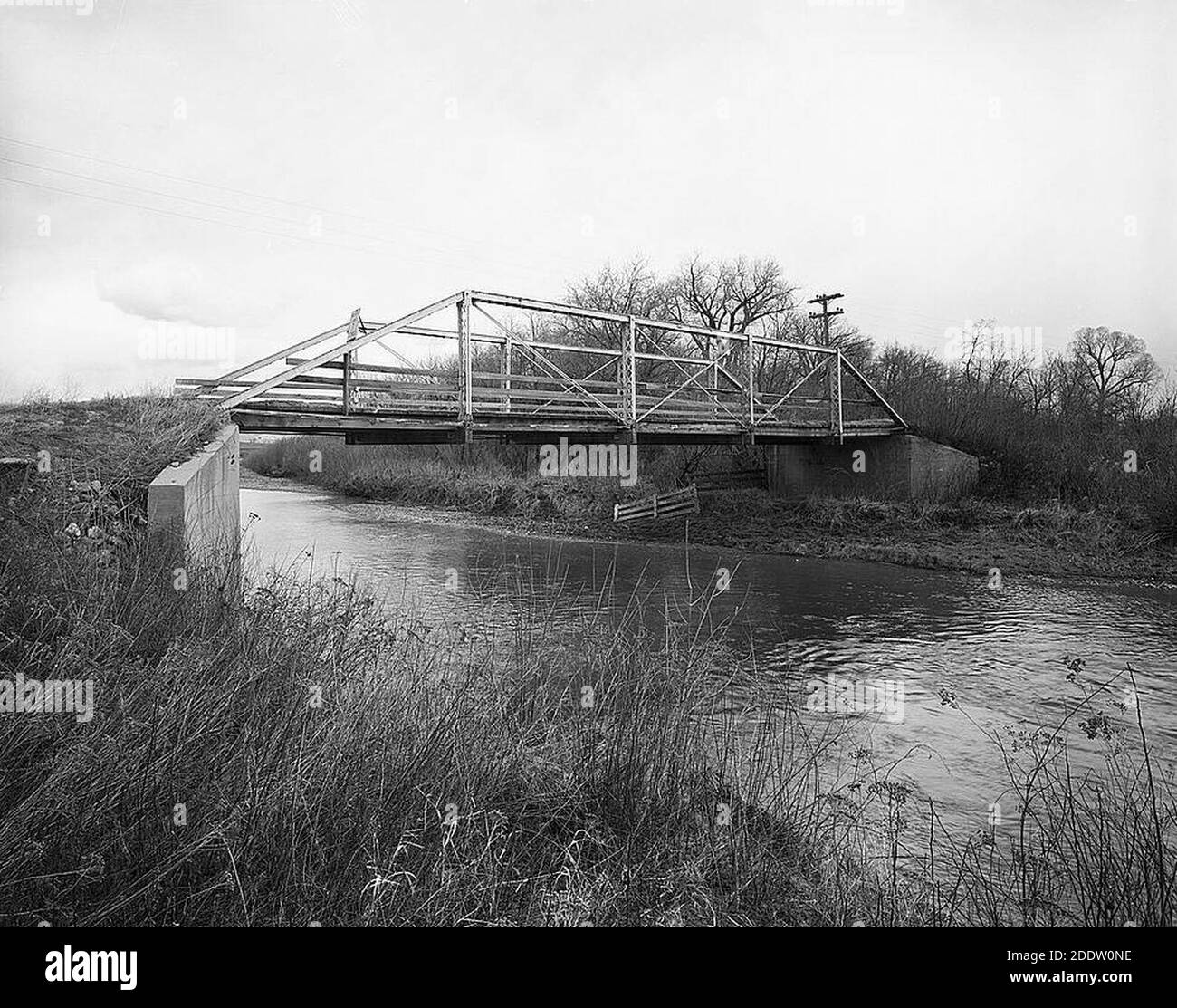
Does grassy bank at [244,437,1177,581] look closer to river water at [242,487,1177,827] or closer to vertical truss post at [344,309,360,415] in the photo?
river water at [242,487,1177,827]

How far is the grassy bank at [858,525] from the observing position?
18172 millimetres

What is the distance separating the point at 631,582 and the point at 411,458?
99.7 feet

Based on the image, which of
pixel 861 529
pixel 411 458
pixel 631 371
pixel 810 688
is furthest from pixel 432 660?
pixel 411 458

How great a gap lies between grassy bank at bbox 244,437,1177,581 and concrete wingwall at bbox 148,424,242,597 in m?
7.47

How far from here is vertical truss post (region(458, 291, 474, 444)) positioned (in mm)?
14852

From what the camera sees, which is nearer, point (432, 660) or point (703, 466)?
point (432, 660)

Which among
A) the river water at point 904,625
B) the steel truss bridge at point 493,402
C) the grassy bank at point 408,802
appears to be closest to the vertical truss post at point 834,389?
the steel truss bridge at point 493,402

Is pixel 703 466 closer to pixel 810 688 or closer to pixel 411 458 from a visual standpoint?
pixel 411 458

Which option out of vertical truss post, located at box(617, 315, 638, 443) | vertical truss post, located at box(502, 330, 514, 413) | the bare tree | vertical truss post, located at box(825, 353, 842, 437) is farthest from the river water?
the bare tree

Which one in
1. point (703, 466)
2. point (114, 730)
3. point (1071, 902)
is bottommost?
point (1071, 902)

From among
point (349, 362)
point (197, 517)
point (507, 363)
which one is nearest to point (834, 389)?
point (507, 363)

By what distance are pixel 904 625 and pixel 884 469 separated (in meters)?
14.1

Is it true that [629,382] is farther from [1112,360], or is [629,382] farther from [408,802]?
[1112,360]

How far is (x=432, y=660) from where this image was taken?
556cm
